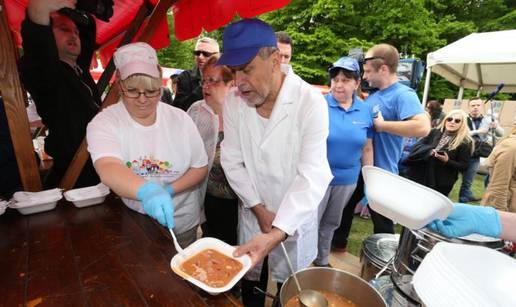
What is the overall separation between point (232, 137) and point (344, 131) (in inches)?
52.3

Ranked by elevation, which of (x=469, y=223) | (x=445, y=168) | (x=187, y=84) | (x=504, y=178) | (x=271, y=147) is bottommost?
(x=445, y=168)

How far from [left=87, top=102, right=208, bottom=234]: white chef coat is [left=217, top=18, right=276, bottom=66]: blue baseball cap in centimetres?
53

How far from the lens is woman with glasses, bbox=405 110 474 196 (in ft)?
12.8

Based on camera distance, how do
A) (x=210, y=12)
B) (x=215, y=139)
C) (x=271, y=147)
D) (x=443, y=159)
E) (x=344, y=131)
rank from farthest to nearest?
1. (x=443, y=159)
2. (x=344, y=131)
3. (x=210, y=12)
4. (x=215, y=139)
5. (x=271, y=147)

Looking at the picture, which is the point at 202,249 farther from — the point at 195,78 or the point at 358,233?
the point at 358,233

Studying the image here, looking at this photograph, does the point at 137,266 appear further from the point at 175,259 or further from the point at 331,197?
the point at 331,197

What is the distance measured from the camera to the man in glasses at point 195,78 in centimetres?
284

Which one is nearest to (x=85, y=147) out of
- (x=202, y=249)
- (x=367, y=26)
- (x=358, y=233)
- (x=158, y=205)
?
(x=158, y=205)

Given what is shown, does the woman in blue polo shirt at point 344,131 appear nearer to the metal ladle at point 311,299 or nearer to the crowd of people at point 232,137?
the crowd of people at point 232,137

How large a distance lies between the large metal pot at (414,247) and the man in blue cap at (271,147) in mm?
479

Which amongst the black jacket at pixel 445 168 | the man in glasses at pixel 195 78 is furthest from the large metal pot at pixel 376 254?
the black jacket at pixel 445 168

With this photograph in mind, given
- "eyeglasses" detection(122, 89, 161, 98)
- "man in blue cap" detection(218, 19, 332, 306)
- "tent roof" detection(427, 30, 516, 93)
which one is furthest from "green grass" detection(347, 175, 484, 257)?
"tent roof" detection(427, 30, 516, 93)

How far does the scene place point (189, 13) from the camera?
2.74 m

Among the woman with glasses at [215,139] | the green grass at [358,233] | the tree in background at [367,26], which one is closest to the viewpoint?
the woman with glasses at [215,139]
